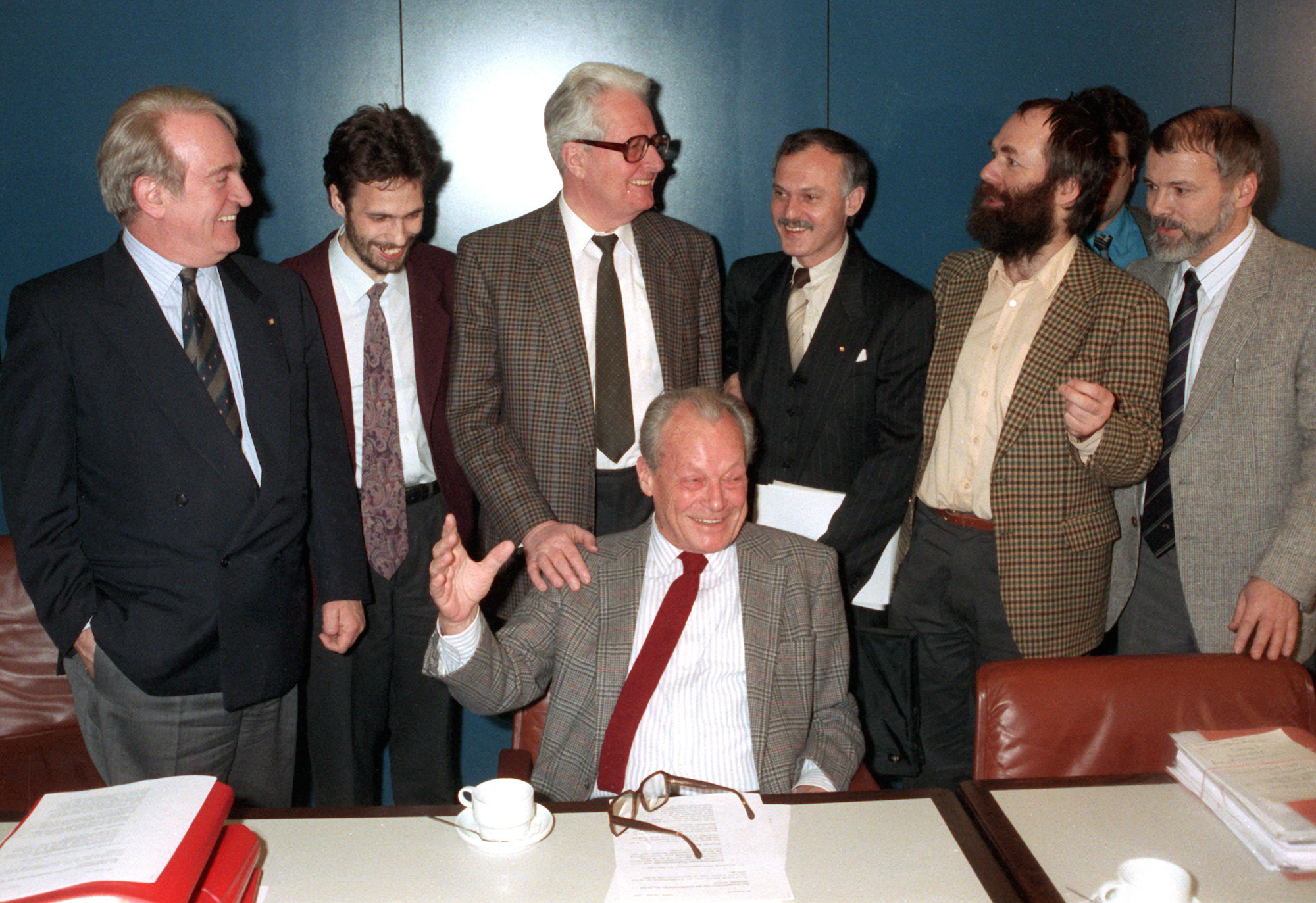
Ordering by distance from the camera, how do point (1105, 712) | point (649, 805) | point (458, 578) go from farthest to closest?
point (1105, 712), point (458, 578), point (649, 805)

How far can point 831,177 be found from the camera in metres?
2.84

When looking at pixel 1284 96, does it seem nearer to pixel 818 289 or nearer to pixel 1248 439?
pixel 1248 439

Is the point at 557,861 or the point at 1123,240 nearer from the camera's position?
the point at 557,861

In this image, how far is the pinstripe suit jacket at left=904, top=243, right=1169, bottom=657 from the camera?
2545 millimetres

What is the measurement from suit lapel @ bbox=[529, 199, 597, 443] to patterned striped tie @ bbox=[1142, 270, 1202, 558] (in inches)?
56.8

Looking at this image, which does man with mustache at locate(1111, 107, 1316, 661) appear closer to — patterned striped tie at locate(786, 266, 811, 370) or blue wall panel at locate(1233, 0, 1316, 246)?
patterned striped tie at locate(786, 266, 811, 370)

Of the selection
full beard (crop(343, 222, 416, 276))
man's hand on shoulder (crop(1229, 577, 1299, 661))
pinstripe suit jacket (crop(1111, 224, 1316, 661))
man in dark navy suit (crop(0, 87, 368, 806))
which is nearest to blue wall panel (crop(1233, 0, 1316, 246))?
pinstripe suit jacket (crop(1111, 224, 1316, 661))

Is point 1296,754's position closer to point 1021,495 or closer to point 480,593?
point 1021,495

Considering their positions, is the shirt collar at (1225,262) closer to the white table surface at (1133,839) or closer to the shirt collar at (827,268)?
the shirt collar at (827,268)

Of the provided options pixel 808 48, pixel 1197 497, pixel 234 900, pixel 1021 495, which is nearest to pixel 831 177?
pixel 808 48

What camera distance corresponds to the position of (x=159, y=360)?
2119 millimetres

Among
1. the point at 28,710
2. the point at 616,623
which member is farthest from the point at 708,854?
the point at 28,710

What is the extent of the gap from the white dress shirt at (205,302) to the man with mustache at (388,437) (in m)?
0.44

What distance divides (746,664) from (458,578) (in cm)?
61
